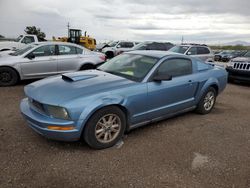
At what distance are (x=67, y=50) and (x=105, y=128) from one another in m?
5.62

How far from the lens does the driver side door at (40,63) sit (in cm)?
796

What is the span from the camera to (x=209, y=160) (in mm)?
3613

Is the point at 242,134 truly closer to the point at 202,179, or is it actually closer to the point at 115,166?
the point at 202,179

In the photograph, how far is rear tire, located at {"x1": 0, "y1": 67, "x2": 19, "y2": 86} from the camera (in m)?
7.83

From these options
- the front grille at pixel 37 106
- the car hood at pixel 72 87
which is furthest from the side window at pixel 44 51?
the front grille at pixel 37 106

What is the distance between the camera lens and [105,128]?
12.4ft

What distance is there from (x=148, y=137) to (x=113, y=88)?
1.14 m

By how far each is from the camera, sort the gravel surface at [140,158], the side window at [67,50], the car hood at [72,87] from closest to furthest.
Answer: the gravel surface at [140,158], the car hood at [72,87], the side window at [67,50]

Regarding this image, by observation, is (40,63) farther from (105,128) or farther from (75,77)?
(105,128)

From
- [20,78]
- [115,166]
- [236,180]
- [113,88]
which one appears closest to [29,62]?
[20,78]

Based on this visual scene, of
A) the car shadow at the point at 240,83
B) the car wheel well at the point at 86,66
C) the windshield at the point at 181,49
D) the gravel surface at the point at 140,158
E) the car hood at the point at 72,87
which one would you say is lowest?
the car shadow at the point at 240,83

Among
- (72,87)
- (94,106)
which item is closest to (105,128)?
(94,106)

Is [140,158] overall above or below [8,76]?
below

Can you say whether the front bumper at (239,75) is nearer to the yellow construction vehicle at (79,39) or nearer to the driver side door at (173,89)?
the driver side door at (173,89)
